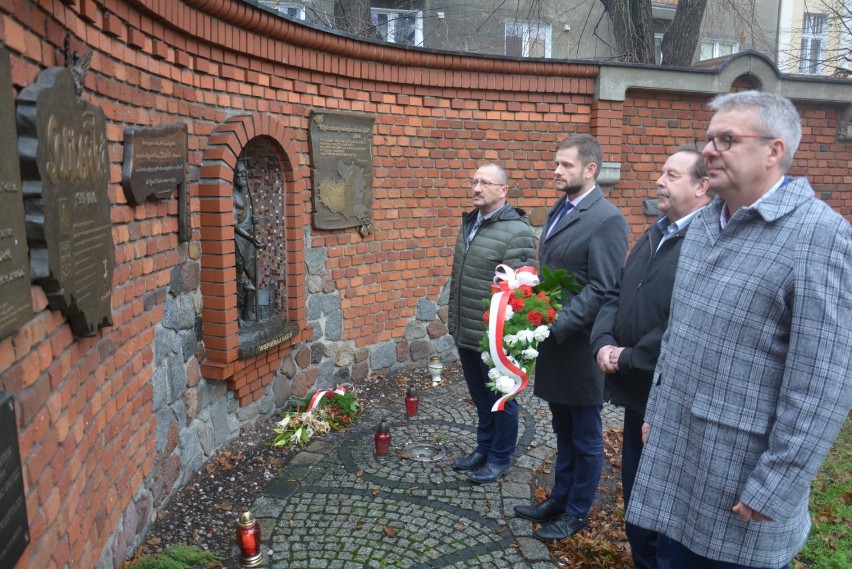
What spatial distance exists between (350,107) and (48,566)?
4.52 metres

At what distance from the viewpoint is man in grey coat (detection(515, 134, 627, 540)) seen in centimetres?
334

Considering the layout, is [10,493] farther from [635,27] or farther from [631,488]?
[635,27]

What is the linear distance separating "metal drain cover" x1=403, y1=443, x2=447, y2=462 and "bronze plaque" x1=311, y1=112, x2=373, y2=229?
1.97 meters

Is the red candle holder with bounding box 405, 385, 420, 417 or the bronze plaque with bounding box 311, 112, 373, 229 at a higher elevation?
the bronze plaque with bounding box 311, 112, 373, 229

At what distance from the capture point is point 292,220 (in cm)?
538

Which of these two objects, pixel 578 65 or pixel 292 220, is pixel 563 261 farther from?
pixel 578 65

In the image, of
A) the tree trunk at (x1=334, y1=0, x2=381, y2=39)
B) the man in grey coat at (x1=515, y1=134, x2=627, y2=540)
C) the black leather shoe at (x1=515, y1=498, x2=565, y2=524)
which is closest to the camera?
the man in grey coat at (x1=515, y1=134, x2=627, y2=540)

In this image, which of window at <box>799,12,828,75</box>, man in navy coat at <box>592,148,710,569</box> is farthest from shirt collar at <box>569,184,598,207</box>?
window at <box>799,12,828,75</box>

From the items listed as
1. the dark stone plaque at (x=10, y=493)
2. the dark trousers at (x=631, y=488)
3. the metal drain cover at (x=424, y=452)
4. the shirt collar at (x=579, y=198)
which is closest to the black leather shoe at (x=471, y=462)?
the metal drain cover at (x=424, y=452)

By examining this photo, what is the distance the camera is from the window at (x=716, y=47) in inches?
763

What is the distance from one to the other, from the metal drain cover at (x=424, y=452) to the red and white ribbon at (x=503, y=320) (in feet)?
3.98

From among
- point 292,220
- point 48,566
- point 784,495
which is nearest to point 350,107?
point 292,220

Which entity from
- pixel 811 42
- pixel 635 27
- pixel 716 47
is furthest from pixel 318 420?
pixel 811 42

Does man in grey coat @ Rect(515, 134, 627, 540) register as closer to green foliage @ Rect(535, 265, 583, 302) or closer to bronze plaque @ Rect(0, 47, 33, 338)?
green foliage @ Rect(535, 265, 583, 302)
